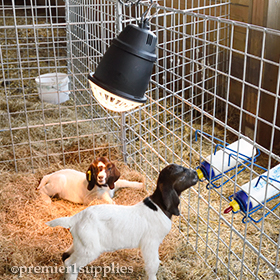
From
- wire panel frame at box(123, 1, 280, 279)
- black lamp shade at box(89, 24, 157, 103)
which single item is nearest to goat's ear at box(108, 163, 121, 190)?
wire panel frame at box(123, 1, 280, 279)

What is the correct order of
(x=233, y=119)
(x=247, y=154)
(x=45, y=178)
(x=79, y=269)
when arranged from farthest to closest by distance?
(x=233, y=119) < (x=45, y=178) < (x=79, y=269) < (x=247, y=154)

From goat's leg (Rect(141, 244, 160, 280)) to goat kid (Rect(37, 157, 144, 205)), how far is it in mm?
837

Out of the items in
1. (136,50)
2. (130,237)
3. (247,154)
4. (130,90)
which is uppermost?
(136,50)

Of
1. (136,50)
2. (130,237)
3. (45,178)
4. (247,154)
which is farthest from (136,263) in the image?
(136,50)

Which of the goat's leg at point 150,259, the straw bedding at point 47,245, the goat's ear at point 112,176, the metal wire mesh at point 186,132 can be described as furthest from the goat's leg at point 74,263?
the goat's ear at point 112,176

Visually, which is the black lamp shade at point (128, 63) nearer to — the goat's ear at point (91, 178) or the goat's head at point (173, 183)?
the goat's head at point (173, 183)

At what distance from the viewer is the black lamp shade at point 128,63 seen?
1569mm

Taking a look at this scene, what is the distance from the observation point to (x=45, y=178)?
338cm

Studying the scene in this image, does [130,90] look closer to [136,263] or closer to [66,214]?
[136,263]

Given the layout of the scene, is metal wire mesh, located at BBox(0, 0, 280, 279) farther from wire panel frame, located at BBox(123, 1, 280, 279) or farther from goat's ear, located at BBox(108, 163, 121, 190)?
goat's ear, located at BBox(108, 163, 121, 190)

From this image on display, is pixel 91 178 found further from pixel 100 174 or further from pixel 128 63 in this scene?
pixel 128 63

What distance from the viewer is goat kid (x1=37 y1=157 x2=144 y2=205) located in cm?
301

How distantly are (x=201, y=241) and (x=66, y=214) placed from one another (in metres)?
1.05

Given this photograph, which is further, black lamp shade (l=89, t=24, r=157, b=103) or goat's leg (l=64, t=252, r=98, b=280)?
goat's leg (l=64, t=252, r=98, b=280)
